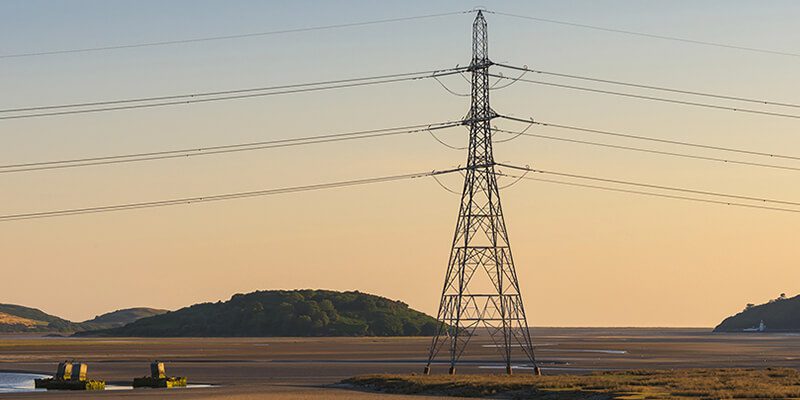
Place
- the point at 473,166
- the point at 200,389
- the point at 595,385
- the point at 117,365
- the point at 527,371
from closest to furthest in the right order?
the point at 595,385 → the point at 200,389 → the point at 473,166 → the point at 527,371 → the point at 117,365

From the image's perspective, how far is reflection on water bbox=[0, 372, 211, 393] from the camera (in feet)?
282

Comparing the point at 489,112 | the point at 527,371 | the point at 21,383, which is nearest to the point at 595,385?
the point at 489,112

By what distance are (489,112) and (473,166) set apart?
4.08 m

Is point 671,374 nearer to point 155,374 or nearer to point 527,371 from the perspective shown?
point 527,371

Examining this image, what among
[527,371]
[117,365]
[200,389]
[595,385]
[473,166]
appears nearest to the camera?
[595,385]

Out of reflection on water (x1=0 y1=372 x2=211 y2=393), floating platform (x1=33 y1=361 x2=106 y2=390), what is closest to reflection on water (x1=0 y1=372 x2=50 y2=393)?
reflection on water (x1=0 y1=372 x2=211 y2=393)

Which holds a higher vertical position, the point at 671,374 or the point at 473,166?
the point at 473,166

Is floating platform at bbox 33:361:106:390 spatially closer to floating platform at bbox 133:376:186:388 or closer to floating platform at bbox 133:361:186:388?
floating platform at bbox 133:376:186:388

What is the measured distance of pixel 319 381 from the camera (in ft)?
318

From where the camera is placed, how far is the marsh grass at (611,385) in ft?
237

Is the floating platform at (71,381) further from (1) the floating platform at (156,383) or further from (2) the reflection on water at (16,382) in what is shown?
(1) the floating platform at (156,383)

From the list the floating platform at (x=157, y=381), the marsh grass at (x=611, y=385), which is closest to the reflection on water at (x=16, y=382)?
the floating platform at (x=157, y=381)

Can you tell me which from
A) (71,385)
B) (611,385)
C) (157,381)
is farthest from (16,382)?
(611,385)

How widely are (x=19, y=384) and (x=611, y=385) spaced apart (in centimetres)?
4264
